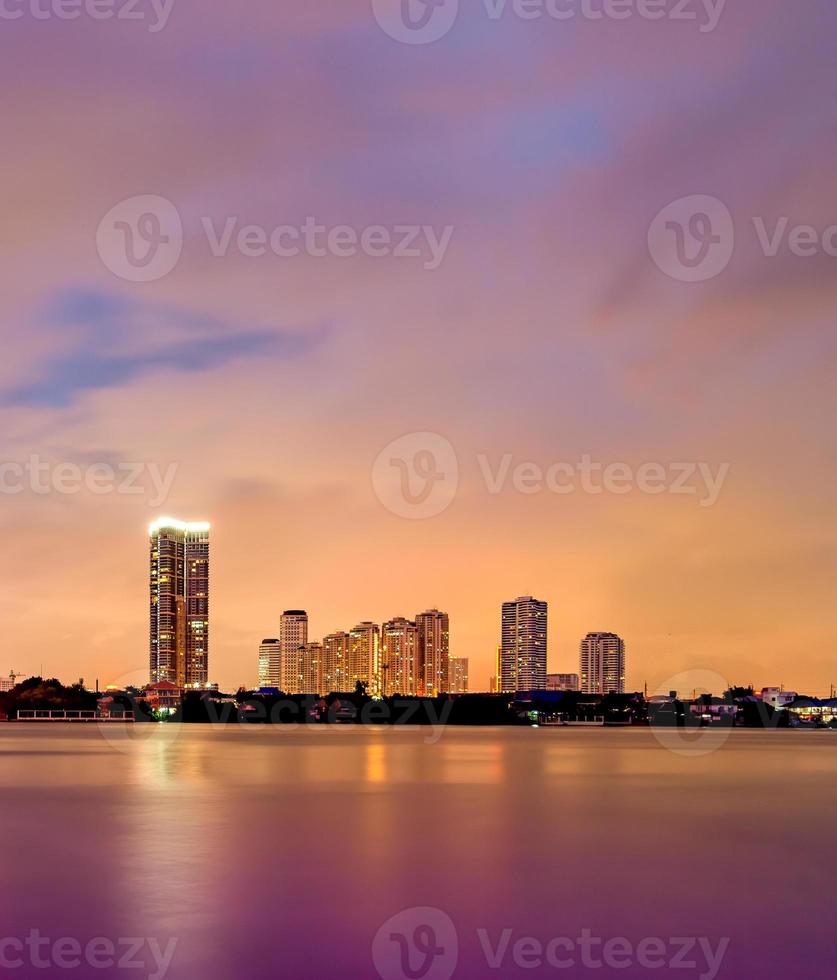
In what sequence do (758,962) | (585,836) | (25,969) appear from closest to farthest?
(25,969) → (758,962) → (585,836)

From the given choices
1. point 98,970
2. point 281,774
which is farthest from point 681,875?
point 281,774

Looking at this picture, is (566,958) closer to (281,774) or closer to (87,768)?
(281,774)

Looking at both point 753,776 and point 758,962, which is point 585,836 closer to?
point 758,962

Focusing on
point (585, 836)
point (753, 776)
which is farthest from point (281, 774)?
point (585, 836)

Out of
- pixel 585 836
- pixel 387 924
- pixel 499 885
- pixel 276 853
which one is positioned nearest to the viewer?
pixel 387 924

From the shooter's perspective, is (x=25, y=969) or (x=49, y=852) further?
(x=49, y=852)

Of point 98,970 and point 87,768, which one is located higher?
point 98,970
